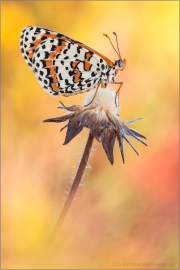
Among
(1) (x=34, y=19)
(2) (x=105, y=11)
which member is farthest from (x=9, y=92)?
(2) (x=105, y=11)

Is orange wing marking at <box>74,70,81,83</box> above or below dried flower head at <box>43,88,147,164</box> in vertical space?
above

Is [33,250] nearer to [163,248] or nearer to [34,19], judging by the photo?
[163,248]

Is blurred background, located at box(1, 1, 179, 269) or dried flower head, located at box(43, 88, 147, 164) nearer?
dried flower head, located at box(43, 88, 147, 164)

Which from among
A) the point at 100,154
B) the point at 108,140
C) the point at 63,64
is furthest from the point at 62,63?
the point at 100,154

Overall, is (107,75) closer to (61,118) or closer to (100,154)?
(61,118)

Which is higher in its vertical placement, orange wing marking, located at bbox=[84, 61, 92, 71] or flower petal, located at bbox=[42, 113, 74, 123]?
orange wing marking, located at bbox=[84, 61, 92, 71]
